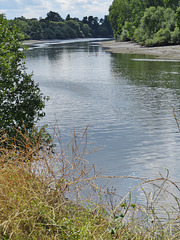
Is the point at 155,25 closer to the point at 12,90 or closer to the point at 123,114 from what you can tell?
the point at 123,114

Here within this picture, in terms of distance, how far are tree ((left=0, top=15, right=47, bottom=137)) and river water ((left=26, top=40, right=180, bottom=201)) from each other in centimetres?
384

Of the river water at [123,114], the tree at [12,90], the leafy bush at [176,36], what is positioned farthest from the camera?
the leafy bush at [176,36]

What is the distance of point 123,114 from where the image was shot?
80.4 feet

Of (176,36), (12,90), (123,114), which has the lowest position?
(123,114)

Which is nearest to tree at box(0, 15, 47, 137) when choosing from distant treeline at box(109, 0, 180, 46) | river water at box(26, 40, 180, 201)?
river water at box(26, 40, 180, 201)

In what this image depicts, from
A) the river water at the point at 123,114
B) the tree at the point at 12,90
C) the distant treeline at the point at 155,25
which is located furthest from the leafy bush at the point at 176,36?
the tree at the point at 12,90

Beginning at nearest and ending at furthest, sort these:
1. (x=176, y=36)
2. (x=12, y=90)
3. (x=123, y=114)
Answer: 1. (x=12, y=90)
2. (x=123, y=114)
3. (x=176, y=36)

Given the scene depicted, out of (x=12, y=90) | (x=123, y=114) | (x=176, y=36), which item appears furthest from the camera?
(x=176, y=36)

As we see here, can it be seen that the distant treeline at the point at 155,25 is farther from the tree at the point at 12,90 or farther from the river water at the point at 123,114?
the tree at the point at 12,90

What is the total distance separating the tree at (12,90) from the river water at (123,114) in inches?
151

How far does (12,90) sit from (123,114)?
1231 cm

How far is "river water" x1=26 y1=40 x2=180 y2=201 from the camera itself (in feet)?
51.1

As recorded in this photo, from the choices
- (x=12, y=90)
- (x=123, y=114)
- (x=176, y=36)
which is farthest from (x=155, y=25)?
(x=12, y=90)

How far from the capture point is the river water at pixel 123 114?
15.6m
